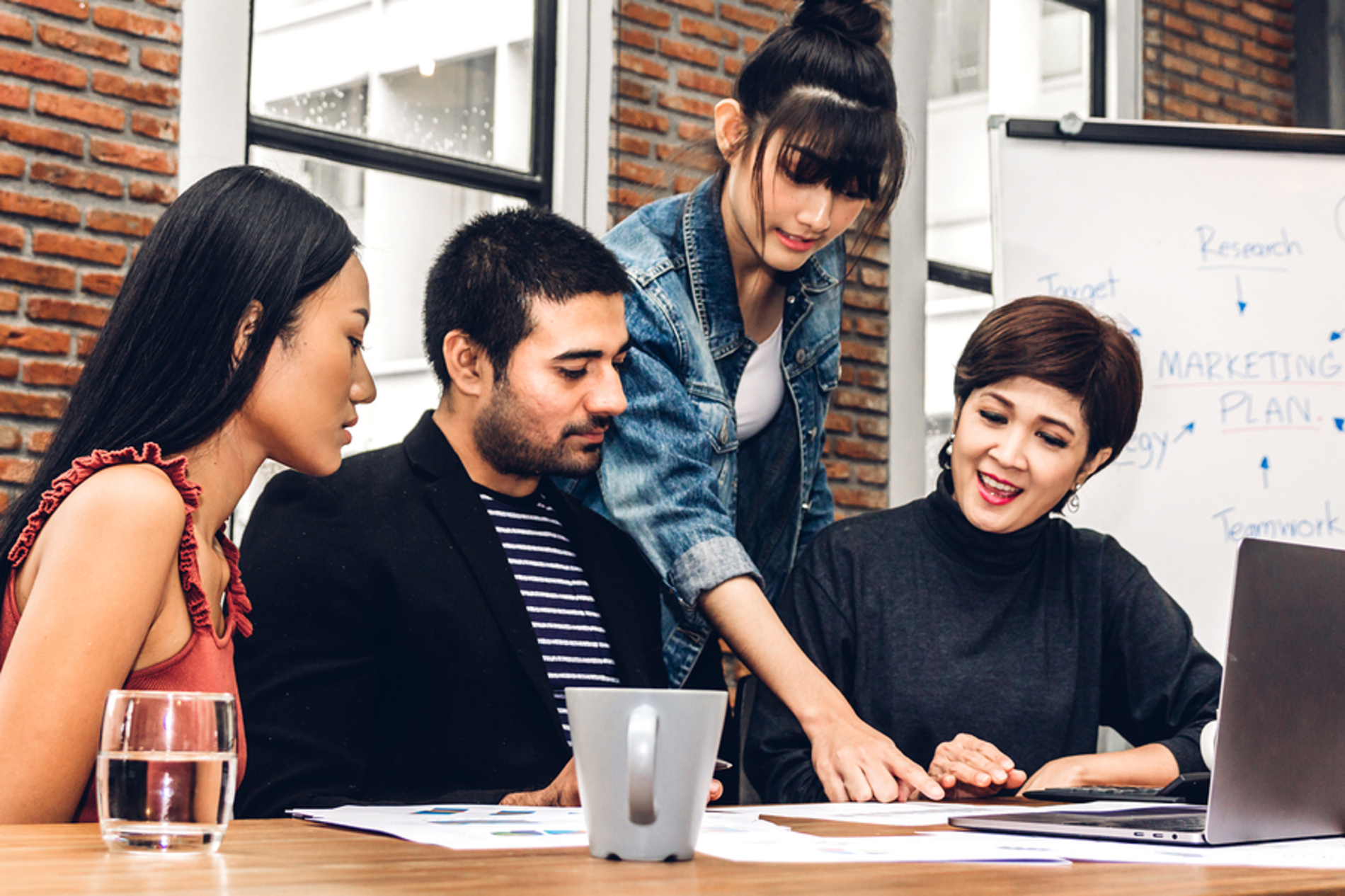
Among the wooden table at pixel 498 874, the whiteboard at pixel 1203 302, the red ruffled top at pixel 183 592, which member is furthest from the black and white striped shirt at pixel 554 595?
the whiteboard at pixel 1203 302

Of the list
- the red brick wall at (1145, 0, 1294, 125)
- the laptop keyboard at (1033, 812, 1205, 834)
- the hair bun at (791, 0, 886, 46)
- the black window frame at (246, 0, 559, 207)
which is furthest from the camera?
the red brick wall at (1145, 0, 1294, 125)

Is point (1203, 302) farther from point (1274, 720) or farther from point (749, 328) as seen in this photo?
point (1274, 720)

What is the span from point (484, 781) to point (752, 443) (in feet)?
2.62

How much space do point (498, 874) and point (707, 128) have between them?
3.12 m

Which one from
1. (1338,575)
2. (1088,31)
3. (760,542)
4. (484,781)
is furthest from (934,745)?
(1088,31)

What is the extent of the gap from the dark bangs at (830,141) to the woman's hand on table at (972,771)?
2.60 feet

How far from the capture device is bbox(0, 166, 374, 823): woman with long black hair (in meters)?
1.04

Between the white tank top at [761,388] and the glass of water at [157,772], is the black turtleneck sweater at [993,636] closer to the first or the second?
the white tank top at [761,388]

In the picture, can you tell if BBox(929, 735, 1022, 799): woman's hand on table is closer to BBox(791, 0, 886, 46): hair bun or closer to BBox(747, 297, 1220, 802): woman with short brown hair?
BBox(747, 297, 1220, 802): woman with short brown hair

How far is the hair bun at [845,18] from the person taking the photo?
2045 millimetres

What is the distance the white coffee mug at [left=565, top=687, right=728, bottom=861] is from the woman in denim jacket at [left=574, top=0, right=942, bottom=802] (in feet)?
2.83

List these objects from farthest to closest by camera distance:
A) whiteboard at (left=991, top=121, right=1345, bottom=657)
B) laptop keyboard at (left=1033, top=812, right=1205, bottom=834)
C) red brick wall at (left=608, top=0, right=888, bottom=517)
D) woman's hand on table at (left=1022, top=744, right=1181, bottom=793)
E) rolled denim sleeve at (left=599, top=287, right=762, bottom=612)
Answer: red brick wall at (left=608, top=0, right=888, bottom=517) → whiteboard at (left=991, top=121, right=1345, bottom=657) → rolled denim sleeve at (left=599, top=287, right=762, bottom=612) → woman's hand on table at (left=1022, top=744, right=1181, bottom=793) → laptop keyboard at (left=1033, top=812, right=1205, bottom=834)

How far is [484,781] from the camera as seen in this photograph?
1.62m

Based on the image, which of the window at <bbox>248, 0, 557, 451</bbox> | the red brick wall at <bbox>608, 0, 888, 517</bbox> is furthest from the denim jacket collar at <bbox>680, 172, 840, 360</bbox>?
the window at <bbox>248, 0, 557, 451</bbox>
